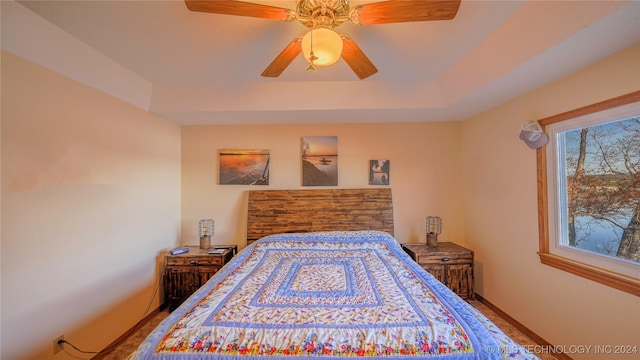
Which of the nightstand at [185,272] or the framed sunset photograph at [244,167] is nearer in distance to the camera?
the nightstand at [185,272]

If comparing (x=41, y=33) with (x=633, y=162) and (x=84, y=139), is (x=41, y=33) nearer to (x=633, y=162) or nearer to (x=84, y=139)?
(x=84, y=139)

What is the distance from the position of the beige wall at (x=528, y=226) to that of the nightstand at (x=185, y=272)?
9.98 feet

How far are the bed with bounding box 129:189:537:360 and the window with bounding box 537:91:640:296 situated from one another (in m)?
1.13

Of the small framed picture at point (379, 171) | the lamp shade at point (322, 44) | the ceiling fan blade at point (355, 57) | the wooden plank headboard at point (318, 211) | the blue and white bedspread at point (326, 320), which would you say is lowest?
A: the blue and white bedspread at point (326, 320)

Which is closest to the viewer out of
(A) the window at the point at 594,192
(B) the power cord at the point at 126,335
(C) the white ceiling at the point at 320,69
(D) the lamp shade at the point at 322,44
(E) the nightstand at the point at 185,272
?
(D) the lamp shade at the point at 322,44

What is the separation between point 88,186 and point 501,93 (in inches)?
144

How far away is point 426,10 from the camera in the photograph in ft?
3.72

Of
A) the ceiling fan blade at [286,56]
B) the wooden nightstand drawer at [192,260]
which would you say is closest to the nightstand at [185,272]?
the wooden nightstand drawer at [192,260]

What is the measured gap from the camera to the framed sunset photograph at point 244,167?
3.07 metres

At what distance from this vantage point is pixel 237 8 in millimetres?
1147

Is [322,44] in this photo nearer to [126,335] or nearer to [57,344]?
[57,344]

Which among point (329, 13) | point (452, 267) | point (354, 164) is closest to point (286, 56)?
point (329, 13)

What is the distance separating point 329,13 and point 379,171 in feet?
6.84

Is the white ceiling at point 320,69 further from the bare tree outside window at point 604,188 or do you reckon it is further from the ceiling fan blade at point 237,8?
the bare tree outside window at point 604,188
